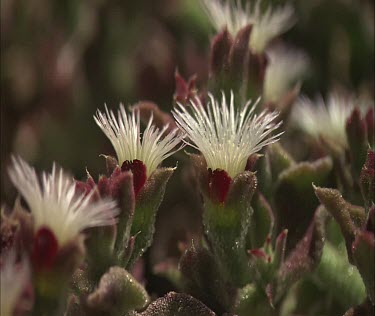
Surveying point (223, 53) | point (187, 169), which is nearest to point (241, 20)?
point (223, 53)

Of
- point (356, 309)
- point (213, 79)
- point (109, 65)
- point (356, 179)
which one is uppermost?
point (109, 65)

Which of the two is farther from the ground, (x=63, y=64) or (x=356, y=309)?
(x=63, y=64)

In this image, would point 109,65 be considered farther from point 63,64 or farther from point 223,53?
point 223,53

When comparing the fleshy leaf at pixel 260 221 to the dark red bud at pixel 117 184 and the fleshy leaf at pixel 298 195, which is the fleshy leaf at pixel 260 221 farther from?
the dark red bud at pixel 117 184

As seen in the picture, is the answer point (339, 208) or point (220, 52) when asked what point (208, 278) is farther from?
point (220, 52)

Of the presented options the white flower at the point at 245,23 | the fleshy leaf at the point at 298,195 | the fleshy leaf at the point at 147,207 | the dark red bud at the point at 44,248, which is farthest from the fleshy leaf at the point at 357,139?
the dark red bud at the point at 44,248

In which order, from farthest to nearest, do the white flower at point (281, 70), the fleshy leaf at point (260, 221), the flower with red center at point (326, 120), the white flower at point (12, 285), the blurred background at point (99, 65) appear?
the blurred background at point (99, 65) → the white flower at point (281, 70) → the flower with red center at point (326, 120) → the fleshy leaf at point (260, 221) → the white flower at point (12, 285)

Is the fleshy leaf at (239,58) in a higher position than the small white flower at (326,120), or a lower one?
higher
